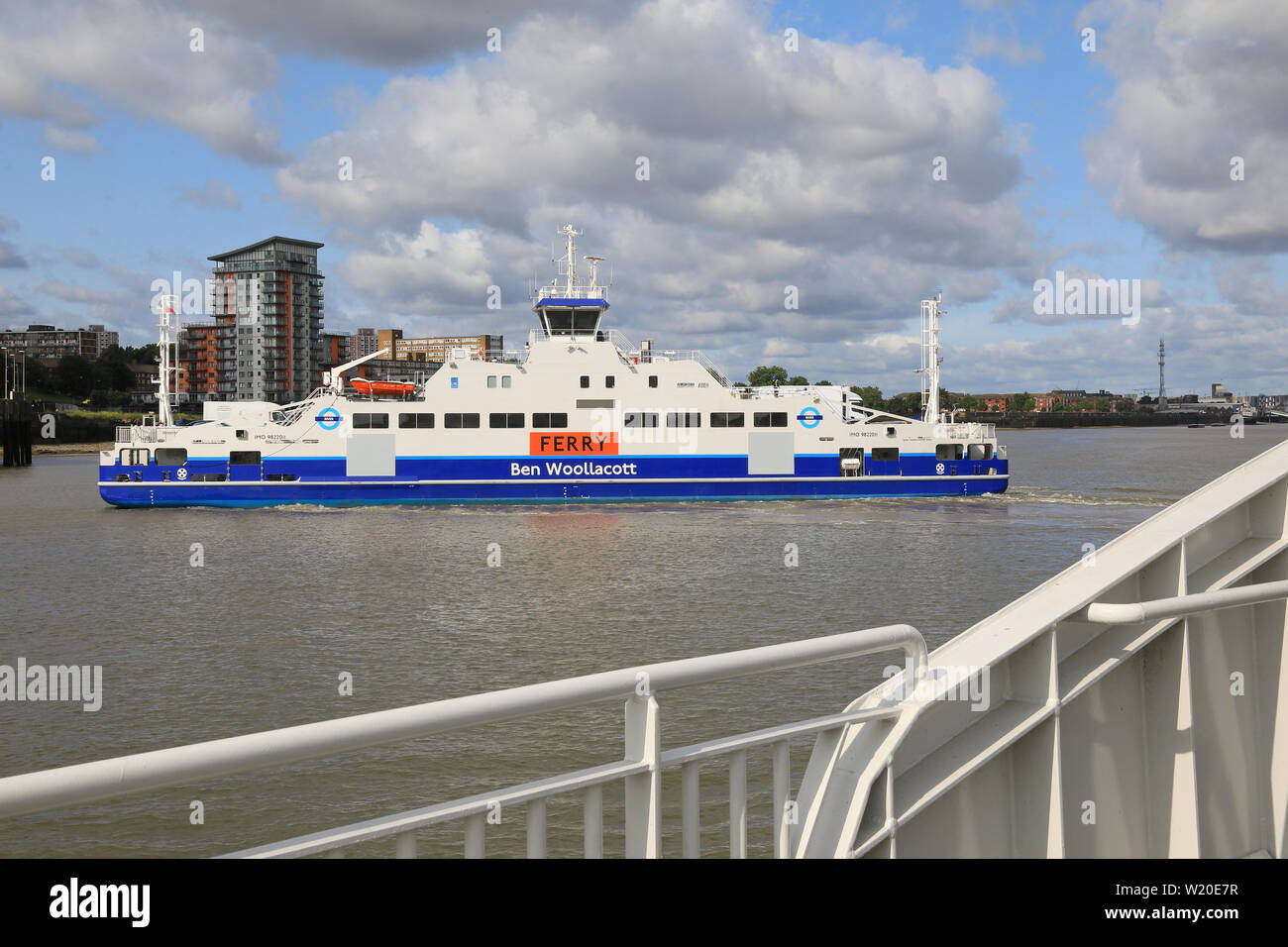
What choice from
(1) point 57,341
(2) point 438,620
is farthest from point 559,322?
(1) point 57,341

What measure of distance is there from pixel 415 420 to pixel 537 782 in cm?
3272

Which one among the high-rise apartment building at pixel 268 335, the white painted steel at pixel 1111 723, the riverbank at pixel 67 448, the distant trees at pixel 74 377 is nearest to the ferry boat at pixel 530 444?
the white painted steel at pixel 1111 723

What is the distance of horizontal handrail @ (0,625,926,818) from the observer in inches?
69.7

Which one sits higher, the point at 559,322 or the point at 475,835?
the point at 559,322

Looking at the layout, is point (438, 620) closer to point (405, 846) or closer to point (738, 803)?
point (738, 803)

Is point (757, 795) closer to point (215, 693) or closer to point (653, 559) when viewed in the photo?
point (215, 693)

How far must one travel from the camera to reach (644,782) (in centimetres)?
261

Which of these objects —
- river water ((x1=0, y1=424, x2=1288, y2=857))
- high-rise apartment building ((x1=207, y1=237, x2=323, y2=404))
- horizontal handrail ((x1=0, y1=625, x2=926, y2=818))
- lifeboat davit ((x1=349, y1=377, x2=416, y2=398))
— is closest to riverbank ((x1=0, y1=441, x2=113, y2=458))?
high-rise apartment building ((x1=207, y1=237, x2=323, y2=404))

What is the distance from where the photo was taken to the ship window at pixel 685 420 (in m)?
34.8
